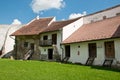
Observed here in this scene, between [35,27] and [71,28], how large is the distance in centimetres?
780

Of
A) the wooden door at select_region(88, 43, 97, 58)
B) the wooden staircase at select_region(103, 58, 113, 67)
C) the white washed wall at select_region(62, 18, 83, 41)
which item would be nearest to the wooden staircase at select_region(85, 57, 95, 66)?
the wooden door at select_region(88, 43, 97, 58)

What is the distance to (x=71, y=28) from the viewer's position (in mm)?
30359

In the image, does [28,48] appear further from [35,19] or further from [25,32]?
[35,19]

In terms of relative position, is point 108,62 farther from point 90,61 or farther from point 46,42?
point 46,42

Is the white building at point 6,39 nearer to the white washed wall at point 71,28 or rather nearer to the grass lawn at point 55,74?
the white washed wall at point 71,28

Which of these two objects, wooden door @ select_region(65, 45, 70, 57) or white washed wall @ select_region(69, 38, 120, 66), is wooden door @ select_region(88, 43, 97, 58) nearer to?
white washed wall @ select_region(69, 38, 120, 66)

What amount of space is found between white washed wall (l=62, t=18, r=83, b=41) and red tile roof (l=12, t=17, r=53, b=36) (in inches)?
206

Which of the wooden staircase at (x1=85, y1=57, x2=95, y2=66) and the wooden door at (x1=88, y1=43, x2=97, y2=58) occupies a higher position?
the wooden door at (x1=88, y1=43, x2=97, y2=58)

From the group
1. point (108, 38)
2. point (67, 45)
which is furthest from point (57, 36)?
point (108, 38)

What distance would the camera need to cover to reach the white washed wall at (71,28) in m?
29.7

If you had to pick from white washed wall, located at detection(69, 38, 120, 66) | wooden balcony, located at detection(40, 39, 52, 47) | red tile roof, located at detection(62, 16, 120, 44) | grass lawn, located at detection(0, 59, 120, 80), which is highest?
red tile roof, located at detection(62, 16, 120, 44)

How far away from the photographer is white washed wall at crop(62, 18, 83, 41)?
29.7m

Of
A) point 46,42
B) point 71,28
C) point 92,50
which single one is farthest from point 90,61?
point 46,42

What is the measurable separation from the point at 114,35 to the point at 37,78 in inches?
427
